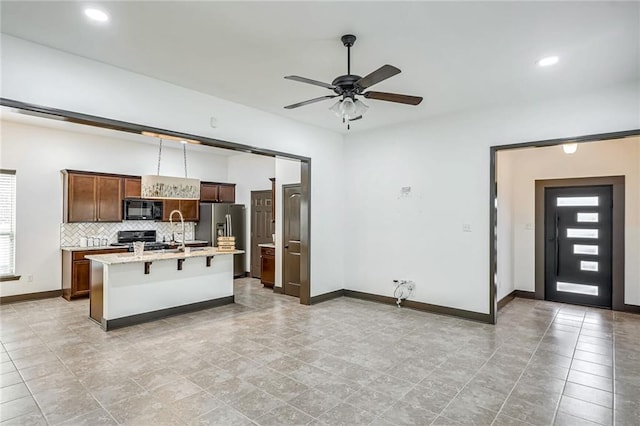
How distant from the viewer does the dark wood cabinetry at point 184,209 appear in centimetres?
774

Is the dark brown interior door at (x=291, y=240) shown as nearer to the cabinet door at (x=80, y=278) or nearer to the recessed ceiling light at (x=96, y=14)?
the cabinet door at (x=80, y=278)

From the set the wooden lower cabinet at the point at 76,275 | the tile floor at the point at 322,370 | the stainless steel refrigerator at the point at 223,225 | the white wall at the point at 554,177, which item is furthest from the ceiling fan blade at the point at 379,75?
the stainless steel refrigerator at the point at 223,225

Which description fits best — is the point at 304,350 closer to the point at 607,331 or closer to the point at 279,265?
the point at 279,265

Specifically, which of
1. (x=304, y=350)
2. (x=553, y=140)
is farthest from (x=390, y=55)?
(x=304, y=350)

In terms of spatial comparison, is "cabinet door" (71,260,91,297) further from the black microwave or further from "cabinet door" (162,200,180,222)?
"cabinet door" (162,200,180,222)

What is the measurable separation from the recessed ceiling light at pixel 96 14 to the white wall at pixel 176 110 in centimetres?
86

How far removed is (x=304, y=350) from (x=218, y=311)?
2.11 metres

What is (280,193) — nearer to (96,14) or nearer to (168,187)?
(168,187)

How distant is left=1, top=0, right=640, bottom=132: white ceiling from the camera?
258 cm

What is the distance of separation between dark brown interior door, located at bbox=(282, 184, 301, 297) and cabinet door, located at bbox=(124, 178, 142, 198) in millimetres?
3131

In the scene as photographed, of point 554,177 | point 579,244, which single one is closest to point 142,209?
point 554,177

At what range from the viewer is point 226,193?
8.77 meters

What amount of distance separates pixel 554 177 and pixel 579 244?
3.91ft

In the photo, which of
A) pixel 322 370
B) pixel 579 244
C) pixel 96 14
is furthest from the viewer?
pixel 579 244
